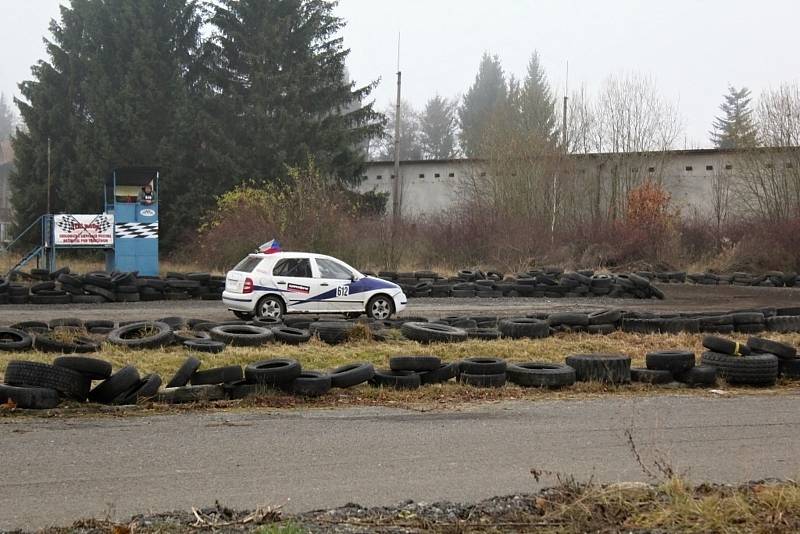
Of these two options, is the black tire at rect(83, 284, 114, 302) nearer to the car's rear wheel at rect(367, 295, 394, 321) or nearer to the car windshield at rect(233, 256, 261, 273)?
the car windshield at rect(233, 256, 261, 273)

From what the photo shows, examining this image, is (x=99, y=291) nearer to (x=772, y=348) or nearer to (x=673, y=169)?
(x=772, y=348)

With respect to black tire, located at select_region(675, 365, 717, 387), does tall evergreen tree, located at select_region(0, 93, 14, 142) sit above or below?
above

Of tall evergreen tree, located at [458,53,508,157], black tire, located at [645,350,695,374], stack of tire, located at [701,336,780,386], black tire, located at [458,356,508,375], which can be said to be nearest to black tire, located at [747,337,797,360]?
stack of tire, located at [701,336,780,386]

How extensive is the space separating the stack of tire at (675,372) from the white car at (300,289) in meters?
8.70

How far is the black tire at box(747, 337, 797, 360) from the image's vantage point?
40.9 ft

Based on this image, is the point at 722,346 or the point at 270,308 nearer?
the point at 722,346

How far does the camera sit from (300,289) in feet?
63.0

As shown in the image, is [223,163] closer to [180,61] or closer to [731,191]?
[180,61]

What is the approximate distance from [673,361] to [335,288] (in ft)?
30.1

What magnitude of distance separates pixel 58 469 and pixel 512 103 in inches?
2187

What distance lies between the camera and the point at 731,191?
46.6 meters

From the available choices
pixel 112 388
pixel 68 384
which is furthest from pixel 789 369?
pixel 68 384

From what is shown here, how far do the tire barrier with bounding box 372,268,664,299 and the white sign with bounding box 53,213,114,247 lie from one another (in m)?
9.32

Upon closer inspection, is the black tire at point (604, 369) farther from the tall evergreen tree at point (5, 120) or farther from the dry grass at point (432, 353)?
the tall evergreen tree at point (5, 120)
